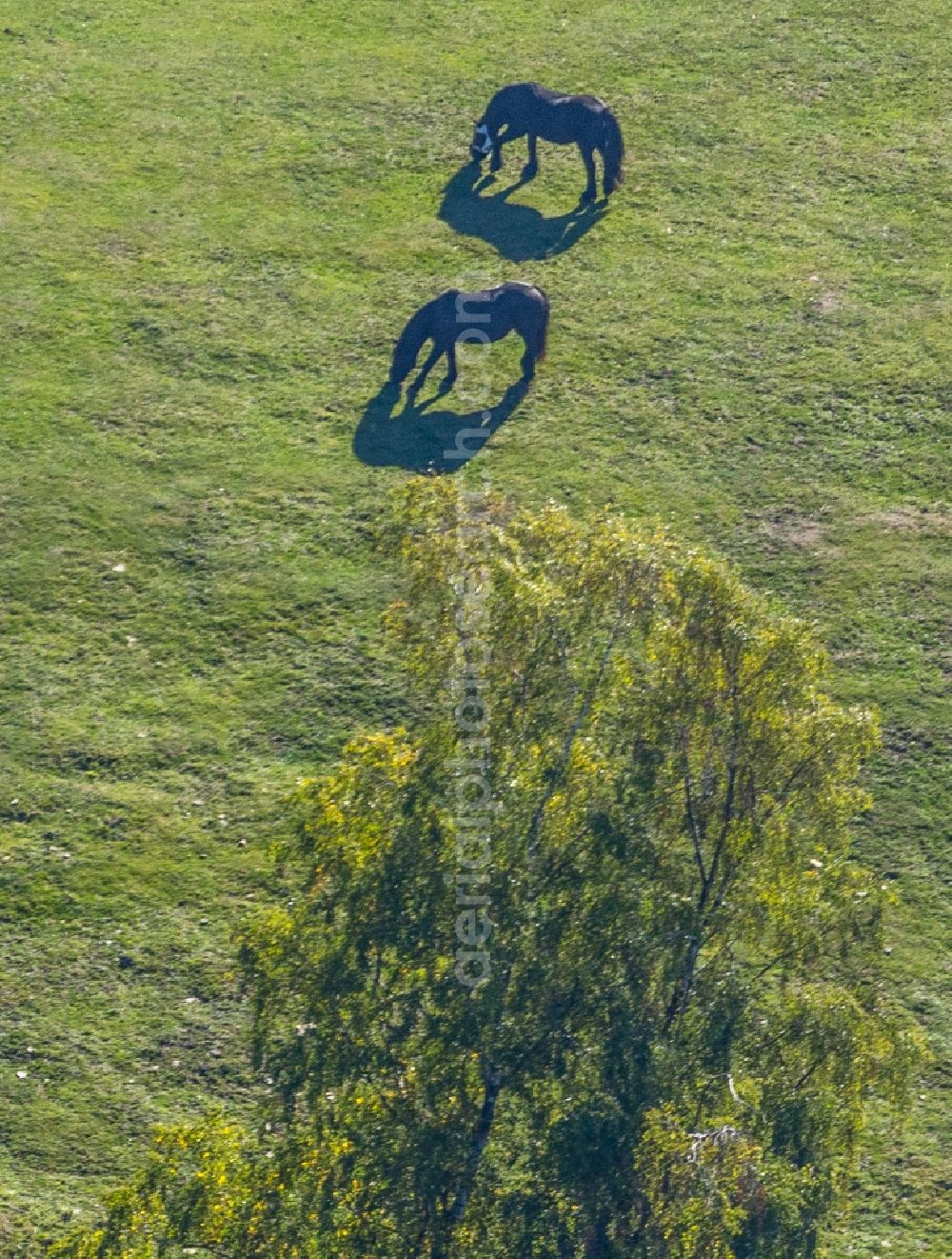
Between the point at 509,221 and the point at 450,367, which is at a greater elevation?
the point at 509,221

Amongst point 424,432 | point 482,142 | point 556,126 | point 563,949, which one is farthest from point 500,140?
point 563,949

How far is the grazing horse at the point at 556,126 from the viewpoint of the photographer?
114ft

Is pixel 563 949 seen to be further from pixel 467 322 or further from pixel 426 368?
pixel 467 322

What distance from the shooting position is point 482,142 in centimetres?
3628

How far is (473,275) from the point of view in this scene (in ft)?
109

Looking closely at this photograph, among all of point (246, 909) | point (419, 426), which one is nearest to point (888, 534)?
point (419, 426)

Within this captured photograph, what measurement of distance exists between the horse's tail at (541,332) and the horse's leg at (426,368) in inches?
65.5

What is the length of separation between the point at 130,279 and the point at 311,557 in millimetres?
9316

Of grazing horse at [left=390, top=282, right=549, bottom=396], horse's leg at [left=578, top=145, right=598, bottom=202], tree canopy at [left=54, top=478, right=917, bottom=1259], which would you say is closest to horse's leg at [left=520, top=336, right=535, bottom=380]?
grazing horse at [left=390, top=282, right=549, bottom=396]

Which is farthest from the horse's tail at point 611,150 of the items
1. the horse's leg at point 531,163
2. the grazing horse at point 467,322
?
the grazing horse at point 467,322

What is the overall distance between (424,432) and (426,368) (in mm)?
1297

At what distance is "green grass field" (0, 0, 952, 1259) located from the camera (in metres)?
22.0

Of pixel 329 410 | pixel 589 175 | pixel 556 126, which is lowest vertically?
pixel 329 410

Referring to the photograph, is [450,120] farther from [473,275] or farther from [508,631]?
[508,631]
